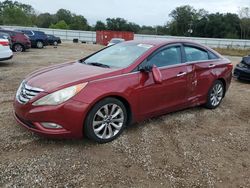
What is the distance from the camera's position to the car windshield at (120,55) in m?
4.45

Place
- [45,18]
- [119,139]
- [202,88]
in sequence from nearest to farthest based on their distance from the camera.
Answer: [119,139], [202,88], [45,18]

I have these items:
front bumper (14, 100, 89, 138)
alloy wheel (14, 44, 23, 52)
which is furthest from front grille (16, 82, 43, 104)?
alloy wheel (14, 44, 23, 52)

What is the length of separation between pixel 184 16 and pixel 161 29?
7.73 m

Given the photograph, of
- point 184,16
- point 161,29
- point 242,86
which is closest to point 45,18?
point 161,29

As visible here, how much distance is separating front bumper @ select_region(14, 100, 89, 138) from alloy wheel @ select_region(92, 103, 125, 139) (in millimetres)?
258

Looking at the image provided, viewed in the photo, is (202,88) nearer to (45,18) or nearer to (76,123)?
(76,123)

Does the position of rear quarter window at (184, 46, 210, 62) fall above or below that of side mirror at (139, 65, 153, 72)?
above

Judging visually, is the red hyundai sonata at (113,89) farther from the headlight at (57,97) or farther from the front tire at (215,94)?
the front tire at (215,94)

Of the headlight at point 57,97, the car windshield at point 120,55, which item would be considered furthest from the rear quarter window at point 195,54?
the headlight at point 57,97

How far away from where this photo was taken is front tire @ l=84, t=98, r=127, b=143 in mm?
3771

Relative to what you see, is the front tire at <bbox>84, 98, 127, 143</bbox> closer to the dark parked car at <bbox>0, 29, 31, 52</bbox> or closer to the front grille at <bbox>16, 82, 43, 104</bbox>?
the front grille at <bbox>16, 82, 43, 104</bbox>

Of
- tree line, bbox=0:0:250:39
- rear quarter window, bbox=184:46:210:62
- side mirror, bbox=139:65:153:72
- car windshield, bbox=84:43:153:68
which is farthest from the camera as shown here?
tree line, bbox=0:0:250:39

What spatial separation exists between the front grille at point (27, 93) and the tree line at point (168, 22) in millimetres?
62556

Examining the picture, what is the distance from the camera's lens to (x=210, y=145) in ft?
13.7
